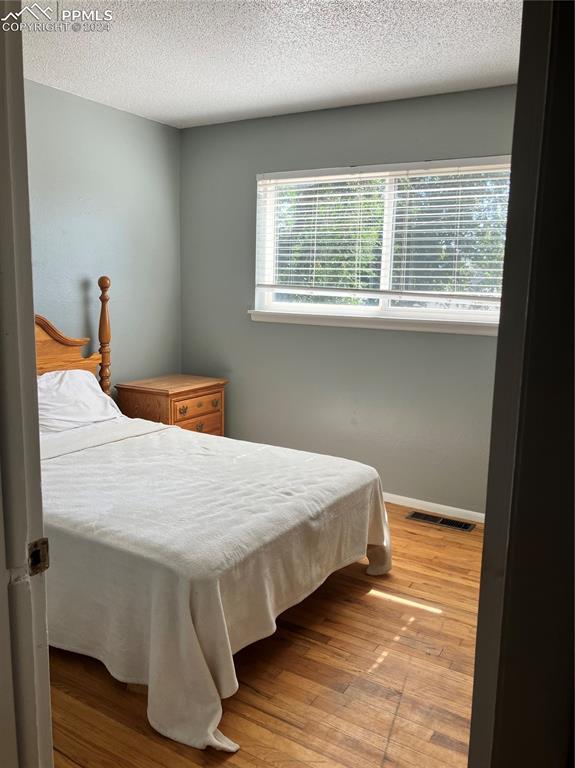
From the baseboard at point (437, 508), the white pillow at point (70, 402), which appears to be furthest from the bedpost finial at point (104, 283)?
the baseboard at point (437, 508)

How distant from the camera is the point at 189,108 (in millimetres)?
3979

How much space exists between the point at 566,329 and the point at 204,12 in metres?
2.48

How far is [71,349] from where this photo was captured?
12.6ft

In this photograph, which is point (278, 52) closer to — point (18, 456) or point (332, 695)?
point (18, 456)

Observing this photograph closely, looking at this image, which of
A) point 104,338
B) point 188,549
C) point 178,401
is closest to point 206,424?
point 178,401

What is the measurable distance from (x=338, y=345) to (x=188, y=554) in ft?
7.74

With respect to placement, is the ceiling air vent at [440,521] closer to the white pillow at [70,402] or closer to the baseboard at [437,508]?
the baseboard at [437,508]

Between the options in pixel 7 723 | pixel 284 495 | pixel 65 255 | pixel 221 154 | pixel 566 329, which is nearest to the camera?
pixel 566 329

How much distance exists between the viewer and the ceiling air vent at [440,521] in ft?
11.9

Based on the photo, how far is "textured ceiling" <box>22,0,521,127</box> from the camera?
2.52m

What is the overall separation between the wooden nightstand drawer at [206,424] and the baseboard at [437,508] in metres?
1.30

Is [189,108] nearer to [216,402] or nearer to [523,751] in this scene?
[216,402]

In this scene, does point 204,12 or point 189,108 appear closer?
point 204,12

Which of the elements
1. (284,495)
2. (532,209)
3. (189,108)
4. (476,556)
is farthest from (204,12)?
(476,556)
